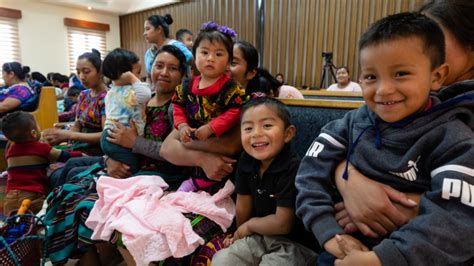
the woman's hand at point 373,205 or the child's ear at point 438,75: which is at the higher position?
the child's ear at point 438,75

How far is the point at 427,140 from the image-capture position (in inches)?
29.8

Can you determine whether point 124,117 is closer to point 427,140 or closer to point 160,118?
point 160,118

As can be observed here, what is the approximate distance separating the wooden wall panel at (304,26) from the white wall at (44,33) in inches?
135

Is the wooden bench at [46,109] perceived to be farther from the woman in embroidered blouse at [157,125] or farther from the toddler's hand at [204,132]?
the toddler's hand at [204,132]

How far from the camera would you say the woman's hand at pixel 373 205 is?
→ 779mm

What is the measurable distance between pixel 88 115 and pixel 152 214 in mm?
1342

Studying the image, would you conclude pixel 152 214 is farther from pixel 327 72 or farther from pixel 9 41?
pixel 9 41

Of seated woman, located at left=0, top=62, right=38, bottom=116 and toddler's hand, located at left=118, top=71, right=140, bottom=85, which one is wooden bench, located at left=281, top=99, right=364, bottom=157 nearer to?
Result: toddler's hand, located at left=118, top=71, right=140, bottom=85

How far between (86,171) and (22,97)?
2.29 metres

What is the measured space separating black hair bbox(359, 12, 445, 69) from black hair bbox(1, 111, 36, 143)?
2239 millimetres

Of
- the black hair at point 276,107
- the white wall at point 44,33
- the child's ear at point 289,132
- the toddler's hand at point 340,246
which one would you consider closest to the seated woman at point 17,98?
the black hair at point 276,107

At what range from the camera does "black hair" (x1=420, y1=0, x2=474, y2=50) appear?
87 cm

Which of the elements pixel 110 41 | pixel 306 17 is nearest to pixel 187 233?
pixel 306 17

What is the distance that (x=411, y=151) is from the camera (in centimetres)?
77
